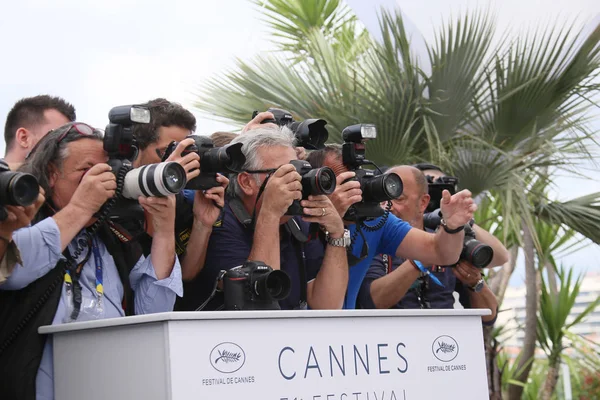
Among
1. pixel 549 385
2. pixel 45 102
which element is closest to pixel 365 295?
pixel 45 102

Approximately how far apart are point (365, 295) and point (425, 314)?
45.0 inches

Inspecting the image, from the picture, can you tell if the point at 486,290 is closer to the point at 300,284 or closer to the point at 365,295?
the point at 365,295

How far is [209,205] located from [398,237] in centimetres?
93

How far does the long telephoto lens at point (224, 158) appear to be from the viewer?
2447 mm

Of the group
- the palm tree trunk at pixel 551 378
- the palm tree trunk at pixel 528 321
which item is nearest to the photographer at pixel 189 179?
the palm tree trunk at pixel 528 321

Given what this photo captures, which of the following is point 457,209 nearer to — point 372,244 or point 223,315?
point 372,244

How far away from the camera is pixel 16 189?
1.74 m

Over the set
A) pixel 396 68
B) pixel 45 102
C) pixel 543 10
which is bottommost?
pixel 45 102

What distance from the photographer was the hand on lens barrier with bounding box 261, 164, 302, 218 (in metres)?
2.53

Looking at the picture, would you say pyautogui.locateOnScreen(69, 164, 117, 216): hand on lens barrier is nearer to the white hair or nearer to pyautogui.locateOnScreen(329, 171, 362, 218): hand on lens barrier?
the white hair

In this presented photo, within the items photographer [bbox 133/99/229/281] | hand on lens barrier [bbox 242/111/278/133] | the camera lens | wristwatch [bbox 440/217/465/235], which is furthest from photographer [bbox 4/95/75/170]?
wristwatch [bbox 440/217/465/235]

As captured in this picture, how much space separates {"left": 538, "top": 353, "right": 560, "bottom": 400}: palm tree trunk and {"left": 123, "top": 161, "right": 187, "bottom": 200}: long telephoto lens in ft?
18.1

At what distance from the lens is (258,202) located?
2697 millimetres

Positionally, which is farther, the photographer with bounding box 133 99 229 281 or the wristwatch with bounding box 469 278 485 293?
the wristwatch with bounding box 469 278 485 293
